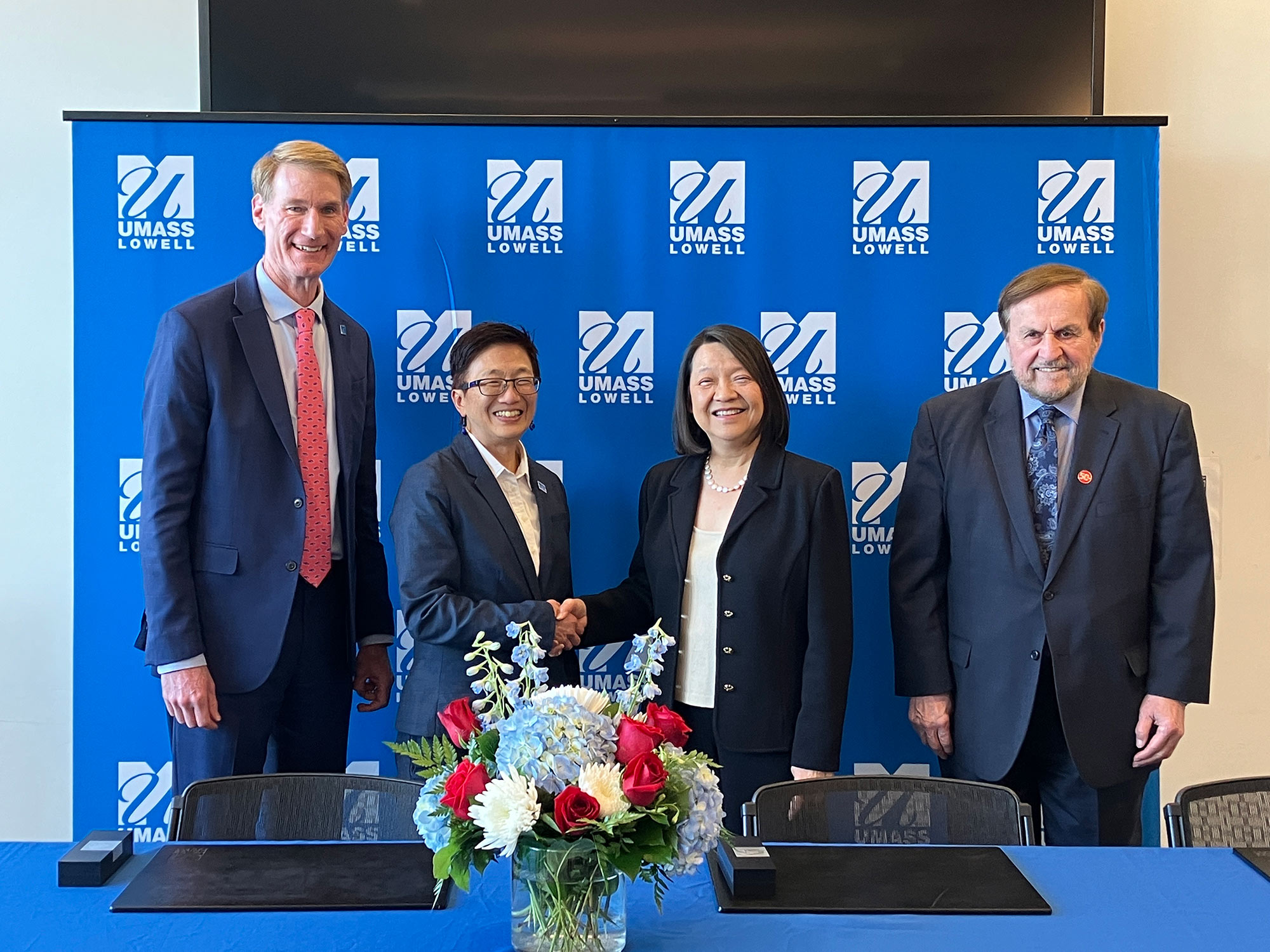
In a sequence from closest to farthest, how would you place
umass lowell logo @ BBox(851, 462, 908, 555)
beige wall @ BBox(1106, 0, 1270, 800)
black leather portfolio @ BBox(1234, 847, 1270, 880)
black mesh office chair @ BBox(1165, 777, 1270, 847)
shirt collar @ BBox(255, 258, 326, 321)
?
black leather portfolio @ BBox(1234, 847, 1270, 880)
black mesh office chair @ BBox(1165, 777, 1270, 847)
shirt collar @ BBox(255, 258, 326, 321)
umass lowell logo @ BBox(851, 462, 908, 555)
beige wall @ BBox(1106, 0, 1270, 800)

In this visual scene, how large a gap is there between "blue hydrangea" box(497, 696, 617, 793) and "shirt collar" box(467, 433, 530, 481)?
1501mm

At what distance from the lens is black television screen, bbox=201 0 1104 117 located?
328cm

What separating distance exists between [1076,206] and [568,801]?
2.76 meters

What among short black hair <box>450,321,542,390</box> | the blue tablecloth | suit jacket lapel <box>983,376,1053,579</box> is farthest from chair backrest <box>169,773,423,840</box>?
suit jacket lapel <box>983,376,1053,579</box>

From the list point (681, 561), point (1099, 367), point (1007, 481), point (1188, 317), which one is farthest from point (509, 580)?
point (1188, 317)

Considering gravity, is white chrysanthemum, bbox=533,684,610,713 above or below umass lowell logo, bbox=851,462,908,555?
below

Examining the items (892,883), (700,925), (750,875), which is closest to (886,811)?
(892,883)

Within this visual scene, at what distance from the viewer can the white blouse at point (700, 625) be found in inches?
108

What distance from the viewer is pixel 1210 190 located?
3.65m

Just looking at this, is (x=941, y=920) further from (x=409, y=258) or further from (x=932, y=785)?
(x=409, y=258)

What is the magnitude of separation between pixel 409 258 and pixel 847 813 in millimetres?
2137

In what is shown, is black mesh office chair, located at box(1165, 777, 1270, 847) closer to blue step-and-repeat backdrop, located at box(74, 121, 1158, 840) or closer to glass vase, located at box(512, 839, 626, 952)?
glass vase, located at box(512, 839, 626, 952)

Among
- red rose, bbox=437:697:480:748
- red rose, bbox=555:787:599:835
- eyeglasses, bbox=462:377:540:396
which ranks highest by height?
eyeglasses, bbox=462:377:540:396

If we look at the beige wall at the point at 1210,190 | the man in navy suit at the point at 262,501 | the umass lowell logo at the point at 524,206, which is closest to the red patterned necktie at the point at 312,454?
the man in navy suit at the point at 262,501
